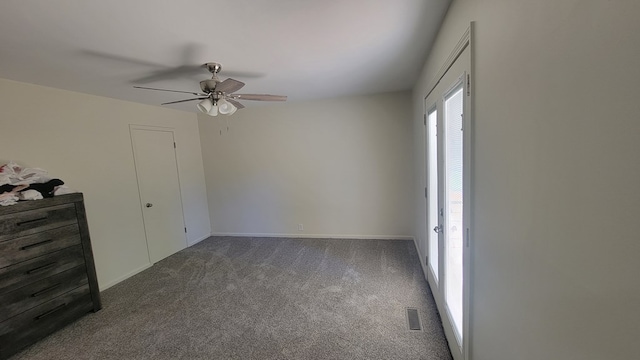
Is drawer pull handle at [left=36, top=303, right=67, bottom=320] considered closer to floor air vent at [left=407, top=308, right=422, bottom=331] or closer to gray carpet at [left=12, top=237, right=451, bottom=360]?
gray carpet at [left=12, top=237, right=451, bottom=360]

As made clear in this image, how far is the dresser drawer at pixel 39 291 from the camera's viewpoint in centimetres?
208

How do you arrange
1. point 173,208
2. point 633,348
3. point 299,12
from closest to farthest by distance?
point 633,348 < point 299,12 < point 173,208

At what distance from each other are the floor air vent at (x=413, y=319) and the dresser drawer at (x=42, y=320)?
129 inches

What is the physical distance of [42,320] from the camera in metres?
2.28

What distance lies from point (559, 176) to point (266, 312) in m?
2.59

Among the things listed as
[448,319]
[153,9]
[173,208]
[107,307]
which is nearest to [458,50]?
[153,9]

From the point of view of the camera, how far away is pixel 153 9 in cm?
148

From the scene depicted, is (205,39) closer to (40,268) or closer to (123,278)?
(40,268)

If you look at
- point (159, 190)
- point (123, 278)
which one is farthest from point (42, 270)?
point (159, 190)

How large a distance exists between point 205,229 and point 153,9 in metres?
4.21

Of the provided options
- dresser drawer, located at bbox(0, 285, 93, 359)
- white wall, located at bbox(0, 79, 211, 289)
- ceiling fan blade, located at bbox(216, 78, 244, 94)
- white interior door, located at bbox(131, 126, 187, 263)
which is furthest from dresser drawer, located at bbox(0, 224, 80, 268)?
ceiling fan blade, located at bbox(216, 78, 244, 94)

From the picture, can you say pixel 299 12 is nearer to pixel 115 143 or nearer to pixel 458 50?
pixel 458 50

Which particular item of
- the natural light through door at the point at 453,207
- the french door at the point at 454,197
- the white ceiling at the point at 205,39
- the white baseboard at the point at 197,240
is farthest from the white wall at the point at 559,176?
the white baseboard at the point at 197,240

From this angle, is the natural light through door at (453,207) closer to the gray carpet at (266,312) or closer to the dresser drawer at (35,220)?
the gray carpet at (266,312)
